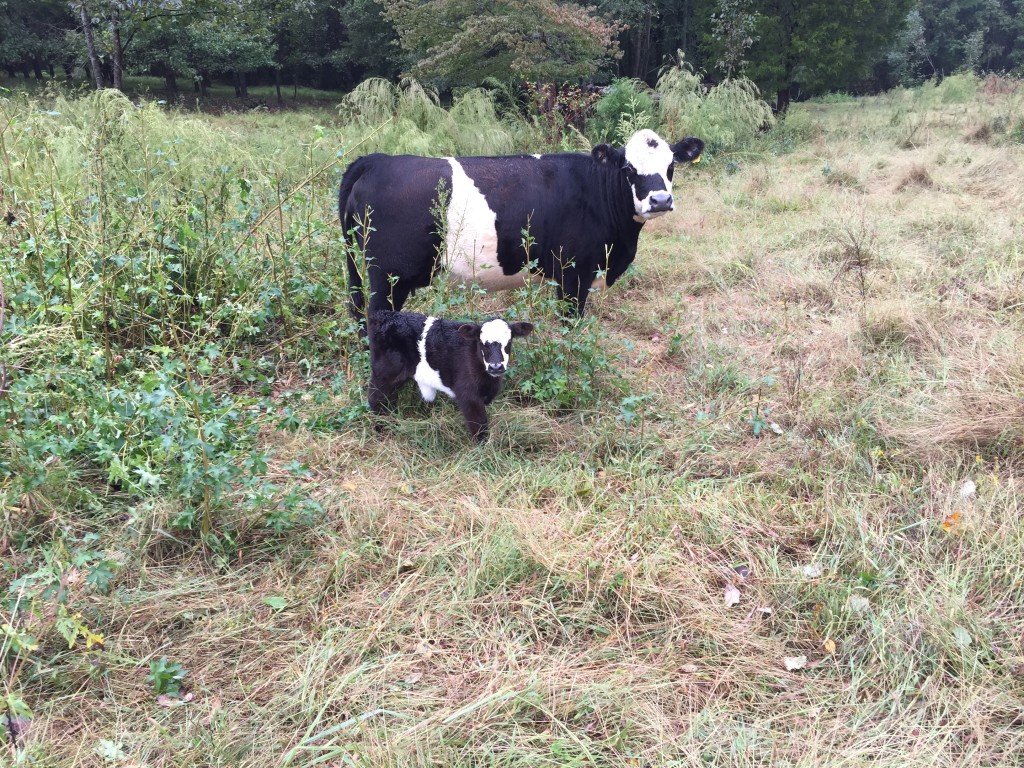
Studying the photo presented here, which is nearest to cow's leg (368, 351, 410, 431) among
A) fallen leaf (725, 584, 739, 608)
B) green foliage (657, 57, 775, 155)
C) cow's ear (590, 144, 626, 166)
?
fallen leaf (725, 584, 739, 608)

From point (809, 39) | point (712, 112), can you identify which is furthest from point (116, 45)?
point (809, 39)

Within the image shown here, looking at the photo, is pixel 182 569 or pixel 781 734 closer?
pixel 781 734

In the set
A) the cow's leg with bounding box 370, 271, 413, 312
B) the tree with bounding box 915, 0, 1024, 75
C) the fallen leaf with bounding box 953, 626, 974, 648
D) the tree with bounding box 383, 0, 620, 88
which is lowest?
the fallen leaf with bounding box 953, 626, 974, 648

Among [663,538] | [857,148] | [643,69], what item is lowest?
[663,538]

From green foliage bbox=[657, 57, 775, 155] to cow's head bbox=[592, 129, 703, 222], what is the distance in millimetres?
7078

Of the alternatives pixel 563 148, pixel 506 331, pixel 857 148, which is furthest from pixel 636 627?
pixel 857 148

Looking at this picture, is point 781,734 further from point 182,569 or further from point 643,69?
point 643,69

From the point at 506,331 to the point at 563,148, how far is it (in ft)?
24.0

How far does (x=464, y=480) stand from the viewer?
3.51 metres

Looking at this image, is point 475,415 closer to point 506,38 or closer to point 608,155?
point 608,155

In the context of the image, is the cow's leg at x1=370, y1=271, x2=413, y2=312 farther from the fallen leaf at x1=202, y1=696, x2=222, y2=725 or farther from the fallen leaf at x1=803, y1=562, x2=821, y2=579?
the fallen leaf at x1=803, y1=562, x2=821, y2=579

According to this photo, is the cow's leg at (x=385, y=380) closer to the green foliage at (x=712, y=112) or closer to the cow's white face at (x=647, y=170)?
the cow's white face at (x=647, y=170)

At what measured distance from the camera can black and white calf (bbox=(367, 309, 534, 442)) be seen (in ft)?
12.2

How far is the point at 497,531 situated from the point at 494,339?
3.61ft
